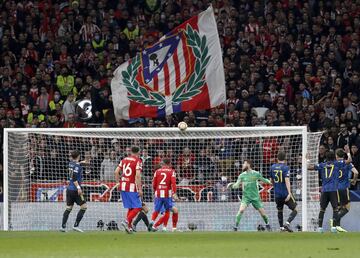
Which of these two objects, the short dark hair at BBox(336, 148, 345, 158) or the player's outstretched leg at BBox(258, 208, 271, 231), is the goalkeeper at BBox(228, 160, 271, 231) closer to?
the player's outstretched leg at BBox(258, 208, 271, 231)

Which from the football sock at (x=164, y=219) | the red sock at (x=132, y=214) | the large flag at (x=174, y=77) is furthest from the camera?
the large flag at (x=174, y=77)

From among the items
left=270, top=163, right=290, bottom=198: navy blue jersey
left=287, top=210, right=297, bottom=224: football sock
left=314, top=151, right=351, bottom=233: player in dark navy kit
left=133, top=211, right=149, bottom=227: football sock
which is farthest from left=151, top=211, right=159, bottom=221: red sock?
left=314, top=151, right=351, bottom=233: player in dark navy kit

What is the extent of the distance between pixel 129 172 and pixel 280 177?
3533mm

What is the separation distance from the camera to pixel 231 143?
26.8 metres

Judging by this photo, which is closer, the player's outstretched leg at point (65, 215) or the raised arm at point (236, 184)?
the player's outstretched leg at point (65, 215)

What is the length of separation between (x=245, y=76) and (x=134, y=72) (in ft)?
15.8

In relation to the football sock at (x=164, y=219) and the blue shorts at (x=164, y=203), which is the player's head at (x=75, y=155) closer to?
the blue shorts at (x=164, y=203)

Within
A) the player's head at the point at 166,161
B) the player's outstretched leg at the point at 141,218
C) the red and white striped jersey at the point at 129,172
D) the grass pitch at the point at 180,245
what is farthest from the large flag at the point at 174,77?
the grass pitch at the point at 180,245

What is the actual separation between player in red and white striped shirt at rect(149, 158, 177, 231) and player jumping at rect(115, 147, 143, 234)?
922 mm

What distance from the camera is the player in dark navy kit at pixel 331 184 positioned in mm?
24719

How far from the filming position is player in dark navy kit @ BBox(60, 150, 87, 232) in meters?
24.9

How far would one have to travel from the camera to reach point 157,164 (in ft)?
88.0

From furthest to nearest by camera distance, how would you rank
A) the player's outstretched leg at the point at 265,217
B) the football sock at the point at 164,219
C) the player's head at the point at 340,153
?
1. the player's outstretched leg at the point at 265,217
2. the football sock at the point at 164,219
3. the player's head at the point at 340,153

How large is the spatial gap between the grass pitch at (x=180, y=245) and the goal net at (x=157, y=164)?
323cm
